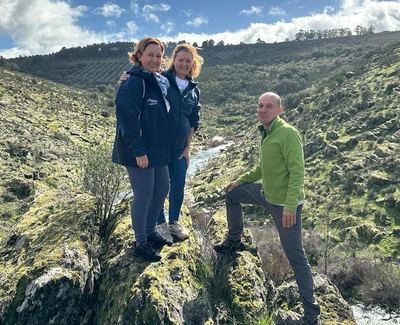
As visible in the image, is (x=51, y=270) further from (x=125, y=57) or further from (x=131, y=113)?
(x=125, y=57)

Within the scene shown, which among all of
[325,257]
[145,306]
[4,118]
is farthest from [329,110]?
[145,306]

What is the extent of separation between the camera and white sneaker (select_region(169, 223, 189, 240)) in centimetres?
618

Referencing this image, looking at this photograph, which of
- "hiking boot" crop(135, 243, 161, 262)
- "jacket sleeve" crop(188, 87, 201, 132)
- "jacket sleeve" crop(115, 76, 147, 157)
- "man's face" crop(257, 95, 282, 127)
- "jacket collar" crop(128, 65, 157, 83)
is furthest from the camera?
"jacket sleeve" crop(188, 87, 201, 132)

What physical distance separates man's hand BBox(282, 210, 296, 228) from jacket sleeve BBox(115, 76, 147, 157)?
1800 millimetres

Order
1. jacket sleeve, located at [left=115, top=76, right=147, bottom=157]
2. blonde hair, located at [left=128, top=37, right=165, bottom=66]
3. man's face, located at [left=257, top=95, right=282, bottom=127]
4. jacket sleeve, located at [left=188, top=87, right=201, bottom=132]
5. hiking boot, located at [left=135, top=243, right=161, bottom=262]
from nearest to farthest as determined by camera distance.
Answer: jacket sleeve, located at [left=115, top=76, right=147, bottom=157]
blonde hair, located at [left=128, top=37, right=165, bottom=66]
hiking boot, located at [left=135, top=243, right=161, bottom=262]
man's face, located at [left=257, top=95, right=282, bottom=127]
jacket sleeve, located at [left=188, top=87, right=201, bottom=132]

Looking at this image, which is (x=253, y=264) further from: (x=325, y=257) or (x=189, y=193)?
(x=189, y=193)

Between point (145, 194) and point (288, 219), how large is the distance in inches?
67.7

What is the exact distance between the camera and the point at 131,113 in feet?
16.6

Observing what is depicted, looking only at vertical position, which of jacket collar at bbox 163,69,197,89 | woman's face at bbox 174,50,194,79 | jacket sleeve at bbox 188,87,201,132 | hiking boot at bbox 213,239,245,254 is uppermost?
woman's face at bbox 174,50,194,79

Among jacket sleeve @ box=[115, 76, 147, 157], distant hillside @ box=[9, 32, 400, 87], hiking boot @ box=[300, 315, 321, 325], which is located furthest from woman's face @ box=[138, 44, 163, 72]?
distant hillside @ box=[9, 32, 400, 87]

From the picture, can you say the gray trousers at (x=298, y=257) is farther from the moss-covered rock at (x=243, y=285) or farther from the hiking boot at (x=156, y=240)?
the hiking boot at (x=156, y=240)

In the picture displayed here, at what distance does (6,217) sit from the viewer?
50.8 feet

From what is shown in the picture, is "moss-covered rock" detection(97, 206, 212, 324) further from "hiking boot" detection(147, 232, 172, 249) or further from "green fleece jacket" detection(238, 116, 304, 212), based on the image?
"green fleece jacket" detection(238, 116, 304, 212)

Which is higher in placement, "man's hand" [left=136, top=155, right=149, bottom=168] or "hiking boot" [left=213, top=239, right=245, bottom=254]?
"man's hand" [left=136, top=155, right=149, bottom=168]
